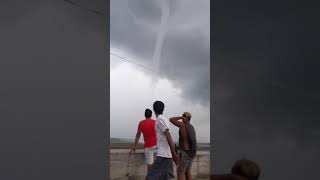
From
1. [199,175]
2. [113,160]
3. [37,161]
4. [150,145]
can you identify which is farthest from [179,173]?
[37,161]

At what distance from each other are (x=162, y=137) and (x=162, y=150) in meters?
0.16

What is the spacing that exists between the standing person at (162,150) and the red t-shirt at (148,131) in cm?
131

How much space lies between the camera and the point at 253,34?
344cm

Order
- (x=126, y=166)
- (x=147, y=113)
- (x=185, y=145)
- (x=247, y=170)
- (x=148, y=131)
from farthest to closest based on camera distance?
(x=126, y=166)
(x=147, y=113)
(x=148, y=131)
(x=185, y=145)
(x=247, y=170)

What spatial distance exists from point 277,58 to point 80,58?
2044mm

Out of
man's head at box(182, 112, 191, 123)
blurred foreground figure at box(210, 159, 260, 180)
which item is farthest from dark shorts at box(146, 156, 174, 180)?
blurred foreground figure at box(210, 159, 260, 180)

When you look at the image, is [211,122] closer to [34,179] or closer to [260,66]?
[260,66]

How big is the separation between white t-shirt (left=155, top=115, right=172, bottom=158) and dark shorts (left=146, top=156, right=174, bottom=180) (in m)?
A: 0.06

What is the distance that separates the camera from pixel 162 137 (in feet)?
17.8

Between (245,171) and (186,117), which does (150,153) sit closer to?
(186,117)

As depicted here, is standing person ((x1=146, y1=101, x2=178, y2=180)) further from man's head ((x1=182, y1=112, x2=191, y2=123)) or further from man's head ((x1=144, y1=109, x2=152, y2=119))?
man's head ((x1=144, y1=109, x2=152, y2=119))

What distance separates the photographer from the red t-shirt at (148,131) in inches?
272

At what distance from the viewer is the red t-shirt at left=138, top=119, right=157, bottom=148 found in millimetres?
6914

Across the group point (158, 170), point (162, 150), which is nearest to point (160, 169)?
point (158, 170)
